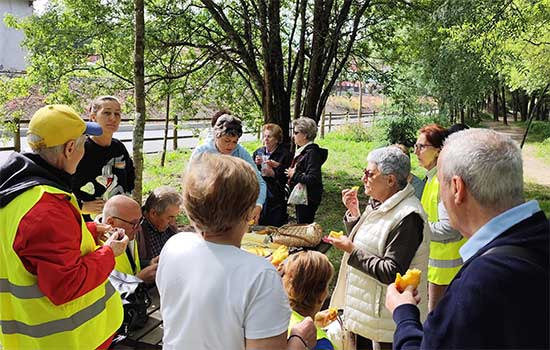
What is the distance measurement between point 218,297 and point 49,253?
83 centimetres

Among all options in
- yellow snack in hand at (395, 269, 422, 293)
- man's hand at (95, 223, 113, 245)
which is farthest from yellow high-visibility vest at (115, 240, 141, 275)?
yellow snack in hand at (395, 269, 422, 293)

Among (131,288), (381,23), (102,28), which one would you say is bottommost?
(131,288)

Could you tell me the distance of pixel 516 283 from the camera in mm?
1234

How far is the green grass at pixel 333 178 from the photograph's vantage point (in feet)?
27.0

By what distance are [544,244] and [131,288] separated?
216cm

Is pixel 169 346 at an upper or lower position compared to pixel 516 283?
lower

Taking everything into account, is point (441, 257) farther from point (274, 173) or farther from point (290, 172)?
point (274, 173)

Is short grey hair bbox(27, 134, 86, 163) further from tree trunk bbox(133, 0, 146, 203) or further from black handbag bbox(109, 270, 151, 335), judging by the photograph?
tree trunk bbox(133, 0, 146, 203)

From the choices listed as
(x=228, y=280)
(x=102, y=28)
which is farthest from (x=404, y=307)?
(x=102, y=28)

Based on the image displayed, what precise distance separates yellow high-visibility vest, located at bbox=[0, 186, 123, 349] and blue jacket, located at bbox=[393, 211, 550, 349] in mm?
1601

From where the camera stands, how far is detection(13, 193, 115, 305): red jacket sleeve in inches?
71.2

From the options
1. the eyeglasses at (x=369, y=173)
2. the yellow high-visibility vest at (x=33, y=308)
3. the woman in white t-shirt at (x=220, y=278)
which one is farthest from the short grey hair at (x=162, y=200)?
the woman in white t-shirt at (x=220, y=278)

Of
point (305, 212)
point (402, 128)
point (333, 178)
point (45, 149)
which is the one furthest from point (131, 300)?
point (402, 128)

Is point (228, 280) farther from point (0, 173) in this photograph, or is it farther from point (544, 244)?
point (0, 173)
